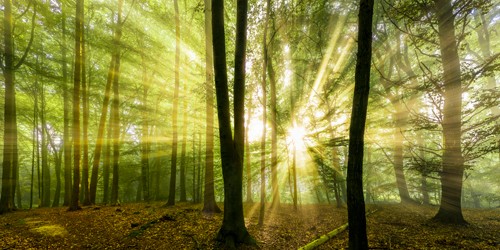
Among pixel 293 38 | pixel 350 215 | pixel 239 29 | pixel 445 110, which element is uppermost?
pixel 293 38

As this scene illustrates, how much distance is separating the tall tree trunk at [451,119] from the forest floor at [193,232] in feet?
2.52

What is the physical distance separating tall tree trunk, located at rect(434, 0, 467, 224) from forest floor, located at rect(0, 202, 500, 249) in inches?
30.2

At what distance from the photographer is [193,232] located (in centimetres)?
728

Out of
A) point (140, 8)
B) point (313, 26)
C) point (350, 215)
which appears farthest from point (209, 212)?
point (140, 8)

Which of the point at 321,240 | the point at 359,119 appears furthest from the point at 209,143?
the point at 359,119

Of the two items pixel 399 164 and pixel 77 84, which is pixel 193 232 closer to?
pixel 77 84

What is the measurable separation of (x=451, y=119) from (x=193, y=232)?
32.7 ft

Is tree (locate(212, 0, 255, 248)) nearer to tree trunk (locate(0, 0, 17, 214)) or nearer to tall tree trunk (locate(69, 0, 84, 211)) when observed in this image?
tall tree trunk (locate(69, 0, 84, 211))

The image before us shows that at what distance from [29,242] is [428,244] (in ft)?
35.2

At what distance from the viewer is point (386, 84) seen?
14828mm

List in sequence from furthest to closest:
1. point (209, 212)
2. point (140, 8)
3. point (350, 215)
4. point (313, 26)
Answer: point (140, 8)
point (313, 26)
point (209, 212)
point (350, 215)

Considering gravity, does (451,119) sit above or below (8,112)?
below

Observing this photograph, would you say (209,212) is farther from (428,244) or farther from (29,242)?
(428,244)

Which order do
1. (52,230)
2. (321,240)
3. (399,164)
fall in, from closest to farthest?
1. (321,240)
2. (52,230)
3. (399,164)
